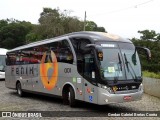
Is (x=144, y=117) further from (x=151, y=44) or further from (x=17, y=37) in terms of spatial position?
(x=17, y=37)

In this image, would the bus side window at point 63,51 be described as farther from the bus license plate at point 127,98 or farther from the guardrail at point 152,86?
the guardrail at point 152,86

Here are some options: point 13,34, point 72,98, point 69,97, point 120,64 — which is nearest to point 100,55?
point 120,64


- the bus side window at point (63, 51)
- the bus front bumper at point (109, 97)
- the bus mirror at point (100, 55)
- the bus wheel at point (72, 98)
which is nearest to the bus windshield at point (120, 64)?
the bus mirror at point (100, 55)

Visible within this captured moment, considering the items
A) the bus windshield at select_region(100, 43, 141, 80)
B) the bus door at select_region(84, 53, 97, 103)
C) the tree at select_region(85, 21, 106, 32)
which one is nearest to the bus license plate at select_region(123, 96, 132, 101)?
the bus windshield at select_region(100, 43, 141, 80)

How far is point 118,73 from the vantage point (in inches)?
503

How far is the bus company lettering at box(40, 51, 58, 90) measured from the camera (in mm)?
15914

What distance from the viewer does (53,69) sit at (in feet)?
52.7

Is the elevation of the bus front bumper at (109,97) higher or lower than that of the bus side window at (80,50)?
lower

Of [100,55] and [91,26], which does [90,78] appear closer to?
[100,55]

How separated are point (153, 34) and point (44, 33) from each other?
25136mm

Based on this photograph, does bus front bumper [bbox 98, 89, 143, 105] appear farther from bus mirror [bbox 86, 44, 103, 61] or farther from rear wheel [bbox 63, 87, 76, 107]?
rear wheel [bbox 63, 87, 76, 107]

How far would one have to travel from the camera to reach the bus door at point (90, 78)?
1279cm

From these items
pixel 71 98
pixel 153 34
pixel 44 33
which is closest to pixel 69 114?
pixel 71 98

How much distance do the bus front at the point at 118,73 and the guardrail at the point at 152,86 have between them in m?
6.18
